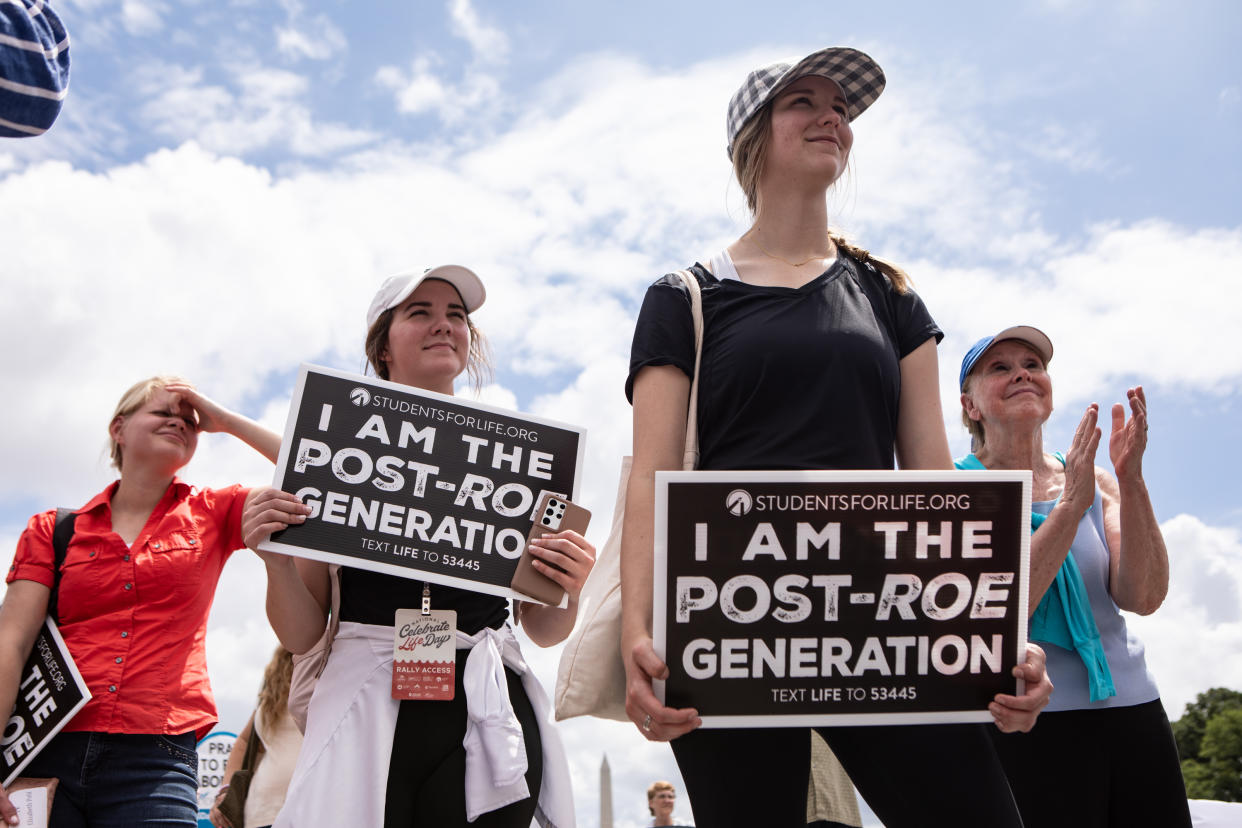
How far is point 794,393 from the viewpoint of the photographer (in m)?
2.46

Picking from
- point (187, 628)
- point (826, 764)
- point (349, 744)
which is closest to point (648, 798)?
point (826, 764)

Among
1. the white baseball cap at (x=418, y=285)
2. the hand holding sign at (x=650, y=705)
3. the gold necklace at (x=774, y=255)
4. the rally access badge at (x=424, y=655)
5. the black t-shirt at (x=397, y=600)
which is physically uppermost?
the white baseball cap at (x=418, y=285)

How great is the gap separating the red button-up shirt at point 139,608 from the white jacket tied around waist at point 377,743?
Answer: 3.26 feet

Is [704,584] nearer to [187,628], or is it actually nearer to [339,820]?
[339,820]

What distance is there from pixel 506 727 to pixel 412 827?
1.14 feet

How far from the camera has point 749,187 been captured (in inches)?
114

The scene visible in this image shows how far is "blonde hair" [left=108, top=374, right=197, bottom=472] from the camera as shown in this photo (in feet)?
13.6

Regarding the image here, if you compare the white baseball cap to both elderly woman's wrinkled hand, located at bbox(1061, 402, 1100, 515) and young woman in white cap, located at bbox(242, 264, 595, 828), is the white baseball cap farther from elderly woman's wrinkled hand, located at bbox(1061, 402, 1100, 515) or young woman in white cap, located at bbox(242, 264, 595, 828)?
elderly woman's wrinkled hand, located at bbox(1061, 402, 1100, 515)

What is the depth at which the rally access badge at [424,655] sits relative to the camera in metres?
2.91

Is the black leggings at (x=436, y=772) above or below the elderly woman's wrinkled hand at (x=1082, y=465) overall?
below

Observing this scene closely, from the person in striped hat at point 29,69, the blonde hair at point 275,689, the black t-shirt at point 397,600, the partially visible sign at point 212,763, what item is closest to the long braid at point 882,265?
the black t-shirt at point 397,600

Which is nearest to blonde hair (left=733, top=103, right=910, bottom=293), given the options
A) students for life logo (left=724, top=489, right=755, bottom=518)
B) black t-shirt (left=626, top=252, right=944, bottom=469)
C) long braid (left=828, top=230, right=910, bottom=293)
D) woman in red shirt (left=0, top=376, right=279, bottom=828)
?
long braid (left=828, top=230, right=910, bottom=293)

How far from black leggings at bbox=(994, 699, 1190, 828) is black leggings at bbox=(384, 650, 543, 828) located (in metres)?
1.59

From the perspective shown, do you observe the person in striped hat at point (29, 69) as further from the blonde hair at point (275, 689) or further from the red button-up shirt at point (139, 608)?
the blonde hair at point (275, 689)
